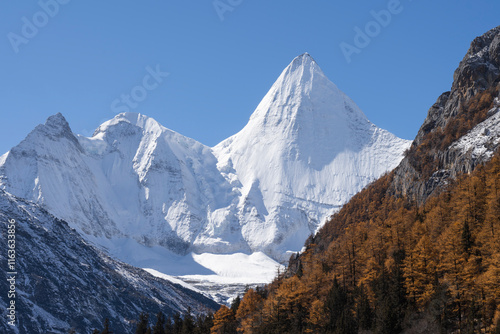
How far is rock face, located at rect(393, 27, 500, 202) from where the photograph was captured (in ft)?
435

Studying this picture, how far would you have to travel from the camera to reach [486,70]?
154250 millimetres

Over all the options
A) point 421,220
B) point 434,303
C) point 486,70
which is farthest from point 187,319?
point 486,70

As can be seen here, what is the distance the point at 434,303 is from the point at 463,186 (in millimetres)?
33732

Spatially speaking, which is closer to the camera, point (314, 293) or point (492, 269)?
point (492, 269)

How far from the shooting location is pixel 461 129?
144 metres

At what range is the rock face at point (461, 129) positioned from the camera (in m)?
133

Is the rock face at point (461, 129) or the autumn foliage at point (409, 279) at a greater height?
the rock face at point (461, 129)

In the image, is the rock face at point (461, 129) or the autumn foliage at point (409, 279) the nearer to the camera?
the autumn foliage at point (409, 279)

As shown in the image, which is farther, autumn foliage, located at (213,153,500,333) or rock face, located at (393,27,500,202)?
rock face, located at (393,27,500,202)

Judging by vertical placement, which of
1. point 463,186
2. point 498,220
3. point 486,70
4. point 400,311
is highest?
point 486,70

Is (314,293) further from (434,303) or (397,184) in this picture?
(397,184)

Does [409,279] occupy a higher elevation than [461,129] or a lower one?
lower

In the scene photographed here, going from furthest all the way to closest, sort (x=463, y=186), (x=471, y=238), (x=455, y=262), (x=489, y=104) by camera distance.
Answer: (x=489, y=104)
(x=463, y=186)
(x=471, y=238)
(x=455, y=262)

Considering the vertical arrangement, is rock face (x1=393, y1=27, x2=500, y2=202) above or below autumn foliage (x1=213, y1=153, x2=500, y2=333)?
above
